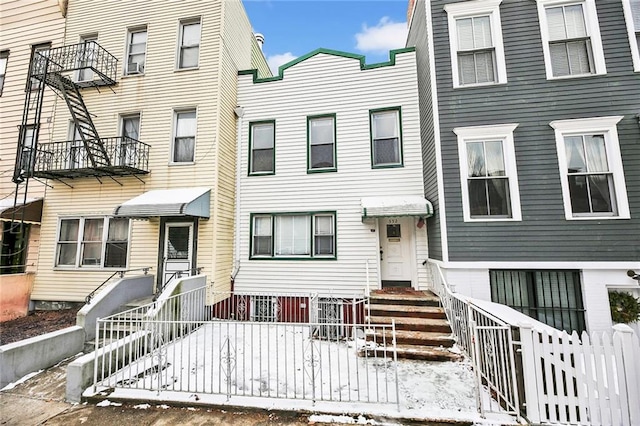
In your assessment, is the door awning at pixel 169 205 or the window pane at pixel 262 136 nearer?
the door awning at pixel 169 205

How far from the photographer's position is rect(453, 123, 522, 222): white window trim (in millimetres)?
6621

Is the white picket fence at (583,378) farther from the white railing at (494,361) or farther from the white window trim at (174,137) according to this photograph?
the white window trim at (174,137)

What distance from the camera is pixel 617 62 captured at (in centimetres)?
658

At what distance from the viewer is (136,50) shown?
964 centimetres

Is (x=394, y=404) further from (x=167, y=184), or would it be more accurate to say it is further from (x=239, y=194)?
(x=167, y=184)

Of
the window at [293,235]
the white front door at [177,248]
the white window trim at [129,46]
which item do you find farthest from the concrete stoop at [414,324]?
the white window trim at [129,46]

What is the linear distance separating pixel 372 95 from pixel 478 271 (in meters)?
6.08

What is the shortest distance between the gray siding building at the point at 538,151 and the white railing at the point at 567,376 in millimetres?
2795

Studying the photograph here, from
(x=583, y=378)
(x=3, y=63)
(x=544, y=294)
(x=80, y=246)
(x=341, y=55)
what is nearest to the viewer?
(x=583, y=378)

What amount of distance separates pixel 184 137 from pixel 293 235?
4797mm

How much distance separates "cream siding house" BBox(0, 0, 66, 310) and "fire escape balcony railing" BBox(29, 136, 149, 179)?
0.86 metres

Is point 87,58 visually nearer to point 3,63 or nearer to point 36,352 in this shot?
point 3,63

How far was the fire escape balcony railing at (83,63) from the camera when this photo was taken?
9367 millimetres

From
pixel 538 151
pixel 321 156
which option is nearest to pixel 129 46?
pixel 321 156
